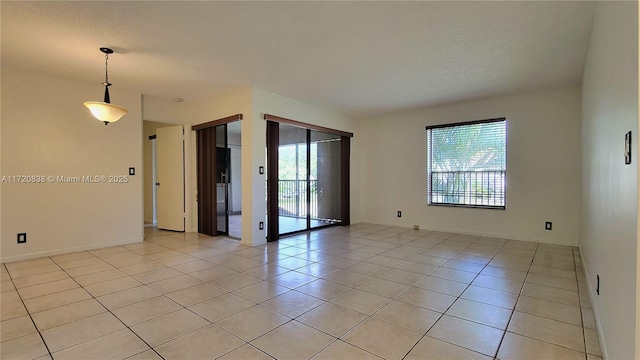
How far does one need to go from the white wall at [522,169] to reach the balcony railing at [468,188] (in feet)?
0.42

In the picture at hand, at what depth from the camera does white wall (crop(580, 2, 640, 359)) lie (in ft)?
3.94

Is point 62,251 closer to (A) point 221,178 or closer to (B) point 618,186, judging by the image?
(A) point 221,178

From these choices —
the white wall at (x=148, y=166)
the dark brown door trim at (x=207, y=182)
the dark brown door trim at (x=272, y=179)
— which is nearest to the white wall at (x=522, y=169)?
the dark brown door trim at (x=272, y=179)

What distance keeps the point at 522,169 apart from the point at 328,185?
3681 mm

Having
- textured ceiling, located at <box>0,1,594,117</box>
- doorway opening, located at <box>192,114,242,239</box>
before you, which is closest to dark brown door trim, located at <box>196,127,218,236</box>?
doorway opening, located at <box>192,114,242,239</box>

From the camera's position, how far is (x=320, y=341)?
1920 millimetres

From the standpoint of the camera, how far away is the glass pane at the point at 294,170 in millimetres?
6105

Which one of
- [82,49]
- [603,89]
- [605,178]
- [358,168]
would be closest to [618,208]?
[605,178]

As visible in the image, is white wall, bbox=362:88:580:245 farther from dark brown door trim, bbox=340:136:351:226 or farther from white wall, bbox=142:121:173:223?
white wall, bbox=142:121:173:223

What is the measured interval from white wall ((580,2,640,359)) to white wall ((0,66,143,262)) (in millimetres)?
5756

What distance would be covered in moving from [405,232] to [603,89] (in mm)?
3953

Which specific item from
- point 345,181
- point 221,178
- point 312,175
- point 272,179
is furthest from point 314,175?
point 221,178

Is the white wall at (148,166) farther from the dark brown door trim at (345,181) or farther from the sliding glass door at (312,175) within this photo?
the dark brown door trim at (345,181)

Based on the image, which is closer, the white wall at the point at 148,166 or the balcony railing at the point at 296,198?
Answer: the balcony railing at the point at 296,198
